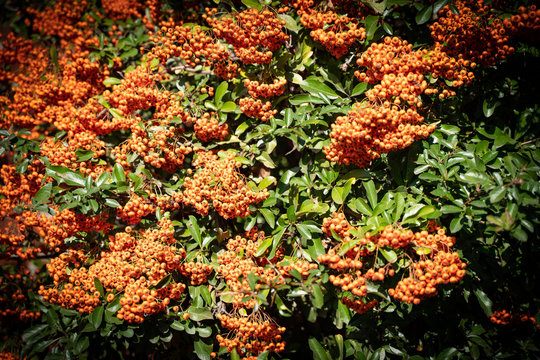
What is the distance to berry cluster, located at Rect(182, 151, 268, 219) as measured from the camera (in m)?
2.44

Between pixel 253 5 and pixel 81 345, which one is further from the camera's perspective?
pixel 81 345

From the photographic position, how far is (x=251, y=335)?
7.80 ft

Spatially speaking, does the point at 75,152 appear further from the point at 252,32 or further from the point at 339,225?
the point at 339,225

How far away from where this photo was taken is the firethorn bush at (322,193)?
2203 millimetres

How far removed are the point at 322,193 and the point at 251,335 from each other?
118 cm

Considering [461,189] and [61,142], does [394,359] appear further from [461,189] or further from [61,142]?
[61,142]

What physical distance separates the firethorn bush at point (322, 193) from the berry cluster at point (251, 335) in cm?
1

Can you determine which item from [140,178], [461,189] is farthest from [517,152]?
[140,178]

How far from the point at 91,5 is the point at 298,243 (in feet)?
12.7

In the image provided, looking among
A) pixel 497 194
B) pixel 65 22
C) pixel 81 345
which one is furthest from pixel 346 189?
pixel 65 22

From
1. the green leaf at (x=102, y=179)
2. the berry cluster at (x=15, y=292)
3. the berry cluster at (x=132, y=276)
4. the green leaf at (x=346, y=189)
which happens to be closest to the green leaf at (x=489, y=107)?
the green leaf at (x=346, y=189)

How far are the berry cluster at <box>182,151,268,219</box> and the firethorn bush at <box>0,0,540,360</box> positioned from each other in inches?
0.6

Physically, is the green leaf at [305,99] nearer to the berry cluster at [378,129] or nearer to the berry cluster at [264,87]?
the berry cluster at [264,87]

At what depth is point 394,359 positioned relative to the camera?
2.72m
